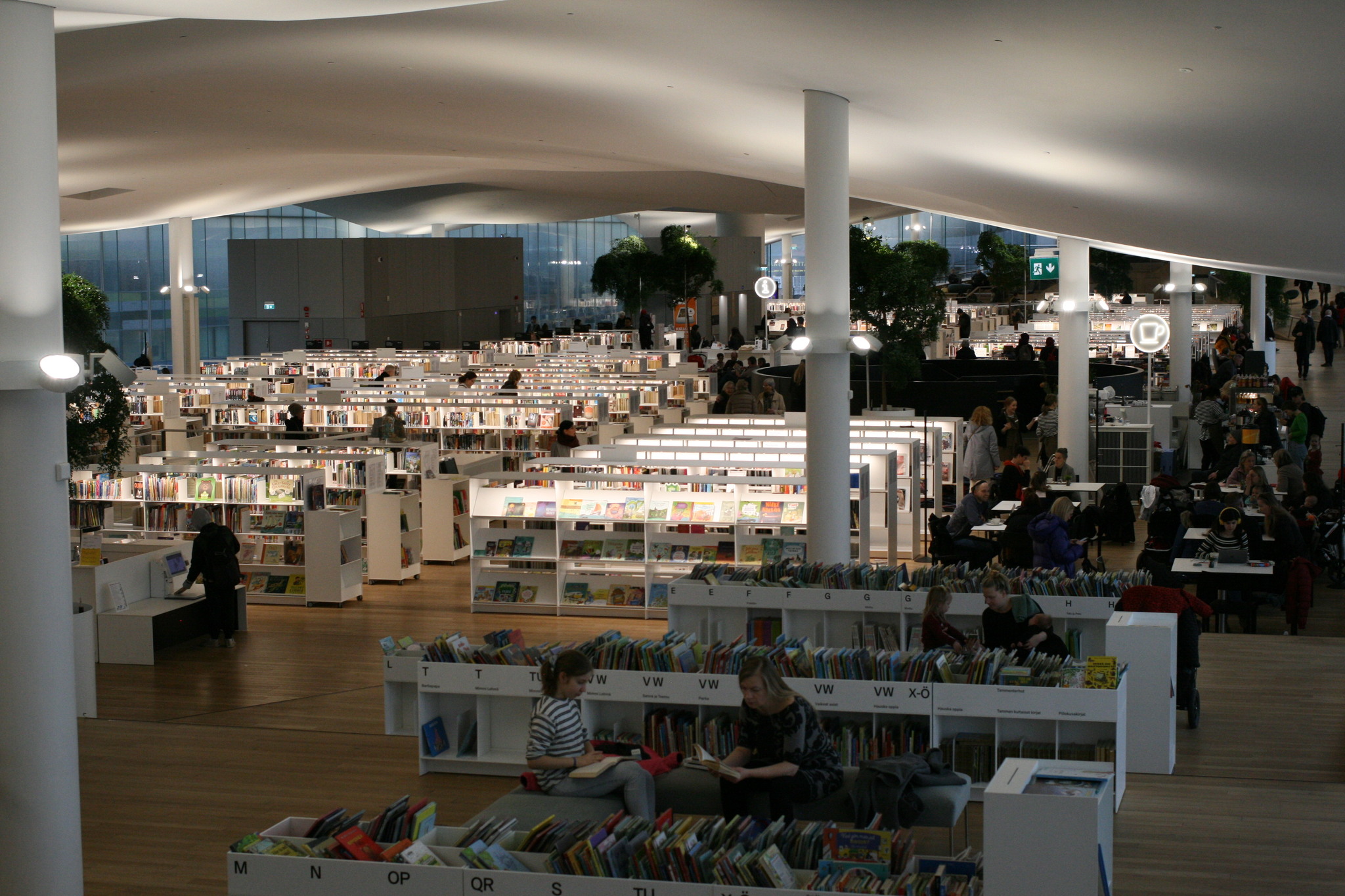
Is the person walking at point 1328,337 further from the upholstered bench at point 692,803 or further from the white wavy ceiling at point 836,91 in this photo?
the upholstered bench at point 692,803

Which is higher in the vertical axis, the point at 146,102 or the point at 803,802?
the point at 146,102

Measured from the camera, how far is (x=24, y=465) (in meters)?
6.26

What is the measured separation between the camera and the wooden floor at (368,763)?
22.1 feet

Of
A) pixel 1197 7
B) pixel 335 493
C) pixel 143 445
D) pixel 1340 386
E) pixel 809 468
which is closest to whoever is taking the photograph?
pixel 1197 7

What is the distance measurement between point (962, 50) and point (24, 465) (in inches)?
217

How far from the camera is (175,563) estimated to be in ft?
42.1

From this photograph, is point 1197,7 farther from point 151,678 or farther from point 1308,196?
point 151,678

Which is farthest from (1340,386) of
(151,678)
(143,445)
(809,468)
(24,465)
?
(24,465)

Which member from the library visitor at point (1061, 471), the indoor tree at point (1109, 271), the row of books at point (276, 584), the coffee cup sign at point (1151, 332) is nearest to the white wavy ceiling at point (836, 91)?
the coffee cup sign at point (1151, 332)

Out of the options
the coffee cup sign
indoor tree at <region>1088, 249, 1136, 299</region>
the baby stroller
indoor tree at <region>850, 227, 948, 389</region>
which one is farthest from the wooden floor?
indoor tree at <region>1088, 249, 1136, 299</region>

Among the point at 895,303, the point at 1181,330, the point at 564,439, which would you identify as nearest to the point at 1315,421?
the point at 1181,330

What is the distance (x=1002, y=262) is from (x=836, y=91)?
33882mm

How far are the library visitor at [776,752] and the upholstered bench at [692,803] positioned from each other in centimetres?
9

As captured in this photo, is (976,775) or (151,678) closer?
(976,775)
